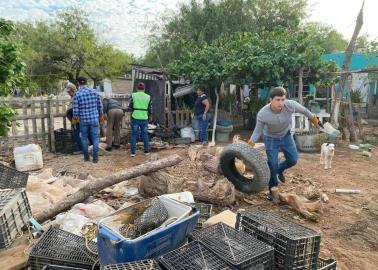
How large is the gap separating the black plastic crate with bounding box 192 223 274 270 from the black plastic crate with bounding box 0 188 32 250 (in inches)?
84.0

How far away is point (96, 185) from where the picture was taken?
510 cm

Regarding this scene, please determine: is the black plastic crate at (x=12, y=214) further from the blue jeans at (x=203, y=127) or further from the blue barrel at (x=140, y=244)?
the blue jeans at (x=203, y=127)

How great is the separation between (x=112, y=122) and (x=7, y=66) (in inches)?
207

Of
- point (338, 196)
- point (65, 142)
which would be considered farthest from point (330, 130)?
point (65, 142)

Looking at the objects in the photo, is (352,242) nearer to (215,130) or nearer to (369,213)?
(369,213)

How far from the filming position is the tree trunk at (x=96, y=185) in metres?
4.66

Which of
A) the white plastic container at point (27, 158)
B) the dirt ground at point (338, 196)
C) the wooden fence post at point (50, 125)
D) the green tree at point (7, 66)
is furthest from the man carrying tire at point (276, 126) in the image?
the wooden fence post at point (50, 125)

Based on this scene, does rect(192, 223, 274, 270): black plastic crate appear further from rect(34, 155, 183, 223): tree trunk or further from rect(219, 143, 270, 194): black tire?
rect(34, 155, 183, 223): tree trunk

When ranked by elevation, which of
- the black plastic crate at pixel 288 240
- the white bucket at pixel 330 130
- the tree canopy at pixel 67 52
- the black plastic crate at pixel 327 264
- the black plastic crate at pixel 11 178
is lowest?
the black plastic crate at pixel 327 264

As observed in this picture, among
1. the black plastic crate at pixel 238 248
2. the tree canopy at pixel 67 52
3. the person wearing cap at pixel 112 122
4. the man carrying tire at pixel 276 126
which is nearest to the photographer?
the black plastic crate at pixel 238 248

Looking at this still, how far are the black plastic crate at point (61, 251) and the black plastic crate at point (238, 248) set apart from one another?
3.63ft

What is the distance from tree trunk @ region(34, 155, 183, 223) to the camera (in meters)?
4.66

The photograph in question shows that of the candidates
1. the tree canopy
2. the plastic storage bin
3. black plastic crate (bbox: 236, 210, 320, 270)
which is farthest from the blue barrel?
the tree canopy

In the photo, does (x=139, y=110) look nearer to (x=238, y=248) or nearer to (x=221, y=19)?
(x=238, y=248)
